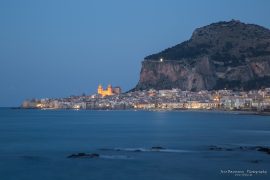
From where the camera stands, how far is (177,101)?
152625mm

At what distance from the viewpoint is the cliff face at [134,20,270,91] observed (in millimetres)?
157375

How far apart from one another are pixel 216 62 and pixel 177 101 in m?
19.5

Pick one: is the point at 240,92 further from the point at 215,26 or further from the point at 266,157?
the point at 266,157

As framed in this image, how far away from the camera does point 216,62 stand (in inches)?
6432

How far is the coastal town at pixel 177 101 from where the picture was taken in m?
132

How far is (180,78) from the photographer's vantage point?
169 meters

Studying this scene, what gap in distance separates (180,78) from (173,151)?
13192 centimetres

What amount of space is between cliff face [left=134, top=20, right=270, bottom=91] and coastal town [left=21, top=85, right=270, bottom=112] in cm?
725

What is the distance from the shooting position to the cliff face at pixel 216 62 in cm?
15738

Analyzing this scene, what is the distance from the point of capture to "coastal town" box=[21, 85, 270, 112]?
13238 centimetres

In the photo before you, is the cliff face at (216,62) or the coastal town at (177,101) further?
the cliff face at (216,62)

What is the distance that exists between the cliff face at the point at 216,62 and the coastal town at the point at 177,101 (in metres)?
7.25

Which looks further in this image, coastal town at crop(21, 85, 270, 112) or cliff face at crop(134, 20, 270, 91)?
cliff face at crop(134, 20, 270, 91)

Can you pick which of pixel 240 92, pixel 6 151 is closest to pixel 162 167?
pixel 6 151
